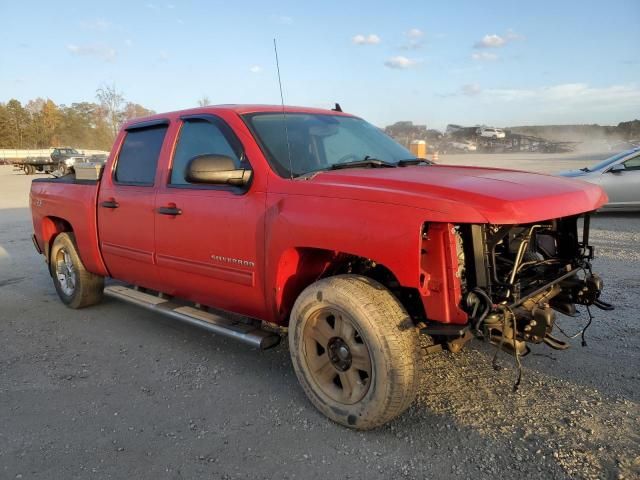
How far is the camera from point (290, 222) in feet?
10.2

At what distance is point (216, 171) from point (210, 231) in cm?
49

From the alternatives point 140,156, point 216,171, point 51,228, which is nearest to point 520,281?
point 216,171

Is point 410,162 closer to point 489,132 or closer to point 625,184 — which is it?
point 625,184

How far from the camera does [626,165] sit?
10266 mm

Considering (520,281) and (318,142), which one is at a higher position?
(318,142)

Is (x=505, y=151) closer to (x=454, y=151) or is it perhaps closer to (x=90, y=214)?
(x=454, y=151)

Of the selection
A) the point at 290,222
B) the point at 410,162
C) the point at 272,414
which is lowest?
the point at 272,414

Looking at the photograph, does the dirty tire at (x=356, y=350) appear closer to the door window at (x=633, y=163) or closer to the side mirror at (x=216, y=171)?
the side mirror at (x=216, y=171)

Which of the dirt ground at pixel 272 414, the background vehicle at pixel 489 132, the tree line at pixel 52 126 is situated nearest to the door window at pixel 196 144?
the dirt ground at pixel 272 414

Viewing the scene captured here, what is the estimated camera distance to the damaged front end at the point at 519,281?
2.70 meters

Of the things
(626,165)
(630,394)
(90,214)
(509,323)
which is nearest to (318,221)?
(509,323)

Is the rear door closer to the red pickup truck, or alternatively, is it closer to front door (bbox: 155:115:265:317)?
the red pickup truck

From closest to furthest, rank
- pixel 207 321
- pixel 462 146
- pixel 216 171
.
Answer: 1. pixel 216 171
2. pixel 207 321
3. pixel 462 146

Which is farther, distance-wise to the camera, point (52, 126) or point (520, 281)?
point (52, 126)
